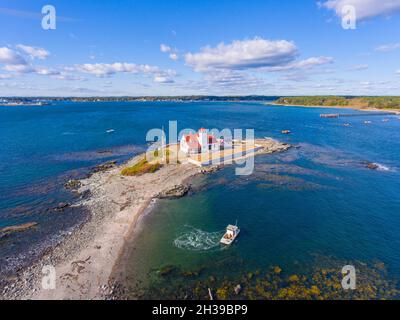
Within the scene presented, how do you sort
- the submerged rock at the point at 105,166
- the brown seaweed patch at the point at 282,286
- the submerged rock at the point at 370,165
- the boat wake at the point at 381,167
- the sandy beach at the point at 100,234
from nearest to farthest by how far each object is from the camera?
1. the brown seaweed patch at the point at 282,286
2. the sandy beach at the point at 100,234
3. the submerged rock at the point at 105,166
4. the boat wake at the point at 381,167
5. the submerged rock at the point at 370,165

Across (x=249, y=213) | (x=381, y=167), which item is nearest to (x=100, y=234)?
(x=249, y=213)

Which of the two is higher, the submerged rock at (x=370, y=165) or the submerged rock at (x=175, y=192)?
the submerged rock at (x=370, y=165)

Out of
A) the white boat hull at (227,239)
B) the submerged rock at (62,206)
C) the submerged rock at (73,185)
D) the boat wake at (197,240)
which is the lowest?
the boat wake at (197,240)

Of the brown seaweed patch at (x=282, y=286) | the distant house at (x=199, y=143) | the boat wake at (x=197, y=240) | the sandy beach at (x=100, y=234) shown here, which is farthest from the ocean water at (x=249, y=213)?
the distant house at (x=199, y=143)

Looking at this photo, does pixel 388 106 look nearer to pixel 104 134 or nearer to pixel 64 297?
pixel 104 134

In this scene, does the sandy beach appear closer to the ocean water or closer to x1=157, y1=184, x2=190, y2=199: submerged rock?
x1=157, y1=184, x2=190, y2=199: submerged rock

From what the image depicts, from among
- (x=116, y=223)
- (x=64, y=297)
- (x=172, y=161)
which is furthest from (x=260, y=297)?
(x=172, y=161)

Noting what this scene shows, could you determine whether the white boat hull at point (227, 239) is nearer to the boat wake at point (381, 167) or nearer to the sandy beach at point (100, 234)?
the sandy beach at point (100, 234)

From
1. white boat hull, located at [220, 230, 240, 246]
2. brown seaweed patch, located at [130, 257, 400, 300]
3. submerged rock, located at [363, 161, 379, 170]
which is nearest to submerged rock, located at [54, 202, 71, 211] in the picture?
brown seaweed patch, located at [130, 257, 400, 300]
